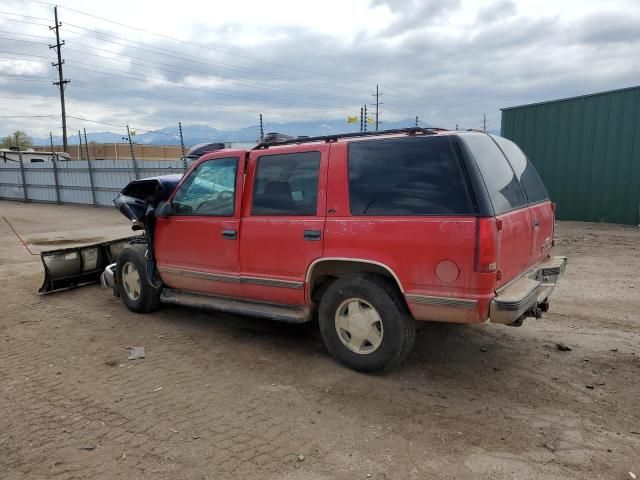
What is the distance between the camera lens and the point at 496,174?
374 cm

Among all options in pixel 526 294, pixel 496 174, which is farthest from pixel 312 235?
pixel 526 294

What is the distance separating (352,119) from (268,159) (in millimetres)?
23603

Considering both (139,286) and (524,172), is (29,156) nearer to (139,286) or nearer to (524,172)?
(139,286)

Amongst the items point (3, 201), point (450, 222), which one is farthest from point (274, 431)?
point (3, 201)

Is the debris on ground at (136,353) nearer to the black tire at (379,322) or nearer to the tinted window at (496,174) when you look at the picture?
the black tire at (379,322)

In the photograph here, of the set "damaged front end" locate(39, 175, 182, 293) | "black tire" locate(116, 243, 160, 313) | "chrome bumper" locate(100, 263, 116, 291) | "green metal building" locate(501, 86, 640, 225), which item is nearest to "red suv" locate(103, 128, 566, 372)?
"damaged front end" locate(39, 175, 182, 293)

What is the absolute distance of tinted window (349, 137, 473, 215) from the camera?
3.44 meters

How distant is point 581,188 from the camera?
42.8 feet

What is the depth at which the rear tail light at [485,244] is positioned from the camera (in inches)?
128

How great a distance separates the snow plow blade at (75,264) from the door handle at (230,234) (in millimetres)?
2455

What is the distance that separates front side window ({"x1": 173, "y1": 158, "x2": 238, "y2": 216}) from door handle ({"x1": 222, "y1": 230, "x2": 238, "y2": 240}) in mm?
175

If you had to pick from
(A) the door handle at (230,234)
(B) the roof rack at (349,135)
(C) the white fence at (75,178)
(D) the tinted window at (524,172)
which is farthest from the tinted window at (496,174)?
(C) the white fence at (75,178)

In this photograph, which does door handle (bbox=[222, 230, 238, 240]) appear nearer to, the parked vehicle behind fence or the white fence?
the white fence

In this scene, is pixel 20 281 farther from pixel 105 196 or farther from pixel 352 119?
pixel 352 119
